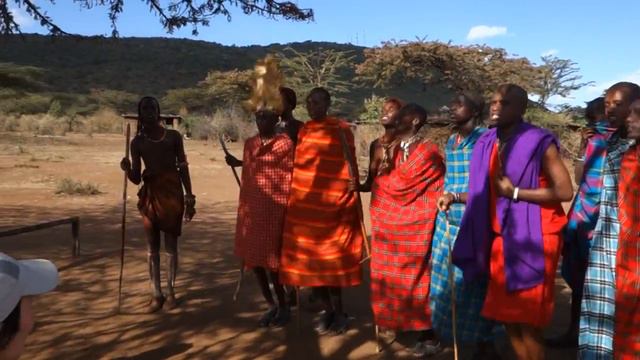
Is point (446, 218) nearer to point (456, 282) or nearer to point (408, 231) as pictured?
point (408, 231)

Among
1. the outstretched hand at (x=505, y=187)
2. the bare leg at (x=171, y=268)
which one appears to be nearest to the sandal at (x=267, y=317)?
the bare leg at (x=171, y=268)

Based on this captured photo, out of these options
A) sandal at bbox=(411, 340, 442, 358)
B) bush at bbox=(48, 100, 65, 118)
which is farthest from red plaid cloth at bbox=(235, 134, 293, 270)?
bush at bbox=(48, 100, 65, 118)

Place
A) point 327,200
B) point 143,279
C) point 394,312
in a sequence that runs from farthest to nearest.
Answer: point 143,279
point 327,200
point 394,312

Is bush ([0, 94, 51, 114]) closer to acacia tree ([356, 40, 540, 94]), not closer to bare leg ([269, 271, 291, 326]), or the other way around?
acacia tree ([356, 40, 540, 94])

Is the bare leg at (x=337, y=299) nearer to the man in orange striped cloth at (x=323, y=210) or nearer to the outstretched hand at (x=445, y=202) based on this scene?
the man in orange striped cloth at (x=323, y=210)

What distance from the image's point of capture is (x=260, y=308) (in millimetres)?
5074

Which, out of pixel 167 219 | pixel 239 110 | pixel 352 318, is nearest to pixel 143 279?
pixel 167 219

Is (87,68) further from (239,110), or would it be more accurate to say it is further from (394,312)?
(394,312)

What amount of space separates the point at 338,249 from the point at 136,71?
52.7 meters

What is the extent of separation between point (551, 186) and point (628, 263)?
0.51 m

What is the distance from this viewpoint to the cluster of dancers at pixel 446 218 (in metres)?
3.10

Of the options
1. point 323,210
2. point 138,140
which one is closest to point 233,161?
point 138,140

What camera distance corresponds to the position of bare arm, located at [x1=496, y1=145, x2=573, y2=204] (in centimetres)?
302

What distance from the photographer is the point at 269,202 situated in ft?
15.1
